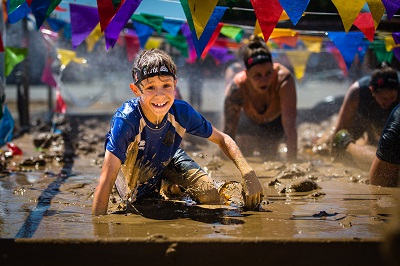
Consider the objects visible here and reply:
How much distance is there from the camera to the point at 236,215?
425 centimetres

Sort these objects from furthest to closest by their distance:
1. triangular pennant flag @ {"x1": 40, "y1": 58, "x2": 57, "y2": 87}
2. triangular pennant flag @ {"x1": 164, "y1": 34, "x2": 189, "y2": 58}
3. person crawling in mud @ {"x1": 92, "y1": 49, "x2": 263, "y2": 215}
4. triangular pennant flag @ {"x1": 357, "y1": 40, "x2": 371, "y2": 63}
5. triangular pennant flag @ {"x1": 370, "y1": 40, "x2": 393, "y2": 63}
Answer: triangular pennant flag @ {"x1": 40, "y1": 58, "x2": 57, "y2": 87} → triangular pennant flag @ {"x1": 164, "y1": 34, "x2": 189, "y2": 58} → triangular pennant flag @ {"x1": 370, "y1": 40, "x2": 393, "y2": 63} → triangular pennant flag @ {"x1": 357, "y1": 40, "x2": 371, "y2": 63} → person crawling in mud @ {"x1": 92, "y1": 49, "x2": 263, "y2": 215}

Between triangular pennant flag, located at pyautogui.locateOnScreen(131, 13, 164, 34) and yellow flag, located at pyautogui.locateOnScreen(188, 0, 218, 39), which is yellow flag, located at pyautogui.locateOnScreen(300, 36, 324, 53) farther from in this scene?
yellow flag, located at pyautogui.locateOnScreen(188, 0, 218, 39)

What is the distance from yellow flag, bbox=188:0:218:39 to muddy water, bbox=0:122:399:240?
153cm

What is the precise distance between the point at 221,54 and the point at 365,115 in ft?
11.3

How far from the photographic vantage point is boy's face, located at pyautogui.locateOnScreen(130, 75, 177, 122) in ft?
14.6

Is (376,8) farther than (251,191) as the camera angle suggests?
Yes

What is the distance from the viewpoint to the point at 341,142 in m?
7.13

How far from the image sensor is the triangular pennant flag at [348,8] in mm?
4949

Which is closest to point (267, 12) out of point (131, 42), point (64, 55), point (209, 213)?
point (209, 213)

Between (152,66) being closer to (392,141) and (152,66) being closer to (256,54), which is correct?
(392,141)

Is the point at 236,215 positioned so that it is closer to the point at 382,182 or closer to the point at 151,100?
the point at 151,100

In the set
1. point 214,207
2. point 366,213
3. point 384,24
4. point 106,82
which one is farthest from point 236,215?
point 106,82

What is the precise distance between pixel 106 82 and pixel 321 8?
618 cm

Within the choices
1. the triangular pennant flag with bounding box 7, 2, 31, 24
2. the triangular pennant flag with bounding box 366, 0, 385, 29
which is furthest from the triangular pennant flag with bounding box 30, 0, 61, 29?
the triangular pennant flag with bounding box 366, 0, 385, 29
